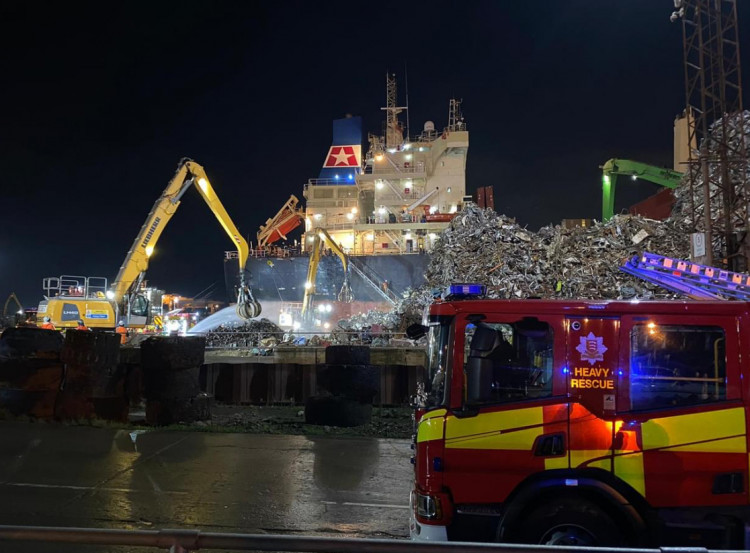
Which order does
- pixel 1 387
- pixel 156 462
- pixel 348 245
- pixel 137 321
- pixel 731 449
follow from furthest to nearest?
pixel 348 245 < pixel 137 321 < pixel 1 387 < pixel 156 462 < pixel 731 449

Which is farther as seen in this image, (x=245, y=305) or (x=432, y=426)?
(x=245, y=305)

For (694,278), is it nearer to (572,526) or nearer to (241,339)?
(572,526)

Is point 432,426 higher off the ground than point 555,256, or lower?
lower

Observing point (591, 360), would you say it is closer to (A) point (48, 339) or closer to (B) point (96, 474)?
(B) point (96, 474)

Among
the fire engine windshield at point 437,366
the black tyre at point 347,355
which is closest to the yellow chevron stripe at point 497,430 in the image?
the fire engine windshield at point 437,366

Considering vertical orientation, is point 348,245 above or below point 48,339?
above

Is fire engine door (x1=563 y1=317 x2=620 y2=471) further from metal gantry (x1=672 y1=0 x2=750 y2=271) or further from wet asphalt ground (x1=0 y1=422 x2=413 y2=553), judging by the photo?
metal gantry (x1=672 y1=0 x2=750 y2=271)

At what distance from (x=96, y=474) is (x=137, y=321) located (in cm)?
1700

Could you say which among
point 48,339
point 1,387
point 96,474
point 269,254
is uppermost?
point 269,254

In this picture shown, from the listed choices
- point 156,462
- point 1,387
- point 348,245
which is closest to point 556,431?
point 156,462

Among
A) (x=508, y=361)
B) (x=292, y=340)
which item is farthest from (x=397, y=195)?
(x=508, y=361)

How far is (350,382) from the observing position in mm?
9477

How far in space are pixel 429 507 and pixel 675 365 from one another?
192 centimetres

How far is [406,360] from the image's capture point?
51.0 feet
